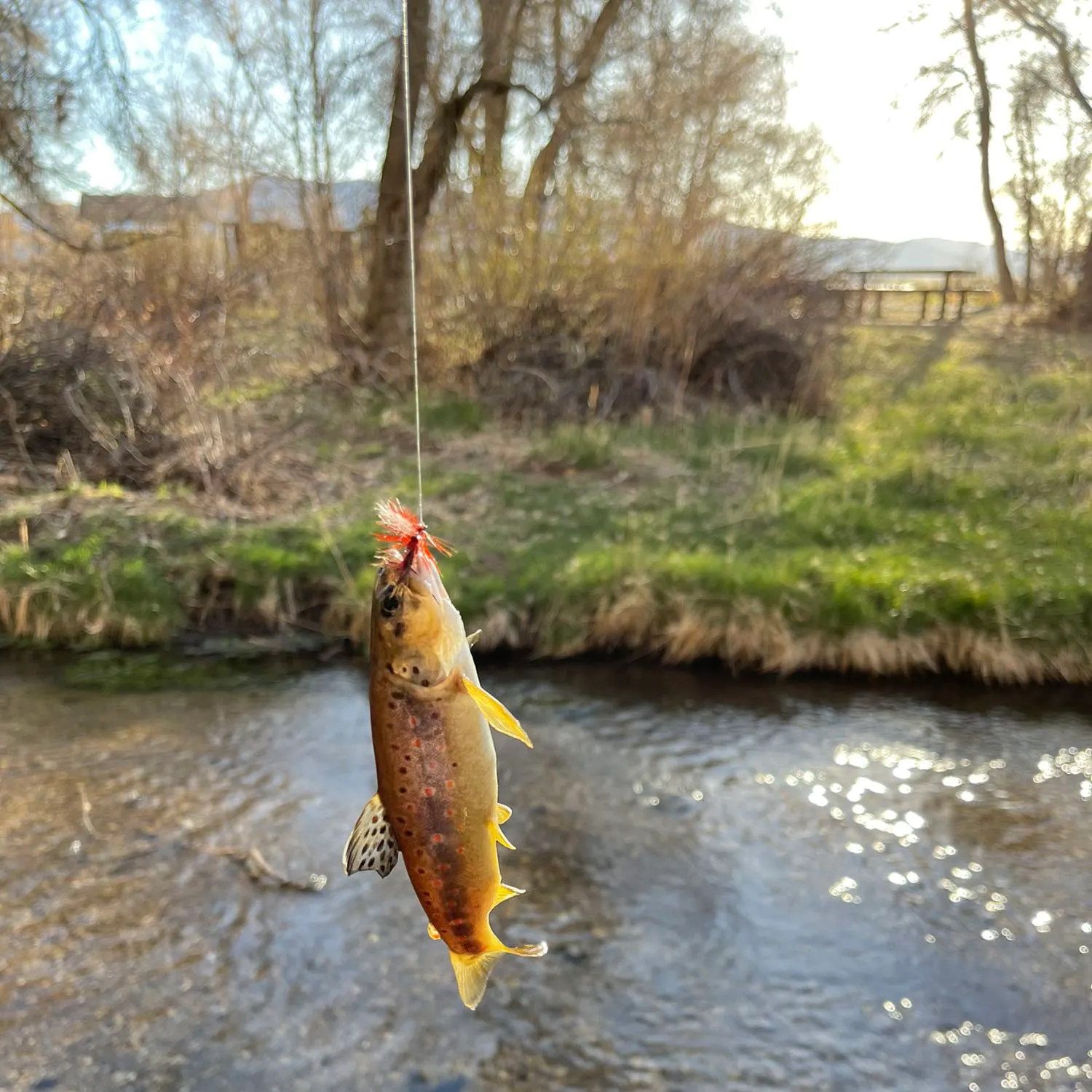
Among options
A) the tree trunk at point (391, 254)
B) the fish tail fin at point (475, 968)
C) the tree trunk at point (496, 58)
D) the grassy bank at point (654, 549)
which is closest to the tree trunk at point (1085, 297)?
the grassy bank at point (654, 549)

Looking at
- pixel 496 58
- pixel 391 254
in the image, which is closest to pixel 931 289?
pixel 496 58

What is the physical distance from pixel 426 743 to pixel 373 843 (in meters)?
0.24

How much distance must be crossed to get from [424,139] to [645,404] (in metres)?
5.47

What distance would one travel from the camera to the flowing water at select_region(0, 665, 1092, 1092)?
13.6ft

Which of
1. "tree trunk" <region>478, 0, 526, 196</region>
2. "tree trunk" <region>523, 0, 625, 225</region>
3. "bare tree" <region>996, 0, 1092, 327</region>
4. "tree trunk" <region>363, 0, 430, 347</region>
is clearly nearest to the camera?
"tree trunk" <region>523, 0, 625, 225</region>

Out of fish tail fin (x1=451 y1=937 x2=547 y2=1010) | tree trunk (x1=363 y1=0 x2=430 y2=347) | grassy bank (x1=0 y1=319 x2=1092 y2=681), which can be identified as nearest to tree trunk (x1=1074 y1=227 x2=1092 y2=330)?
grassy bank (x1=0 y1=319 x2=1092 y2=681)

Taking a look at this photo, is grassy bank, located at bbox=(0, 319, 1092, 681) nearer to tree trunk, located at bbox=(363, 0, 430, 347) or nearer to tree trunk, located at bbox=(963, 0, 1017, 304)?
tree trunk, located at bbox=(363, 0, 430, 347)

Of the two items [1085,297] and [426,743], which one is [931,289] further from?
[426,743]

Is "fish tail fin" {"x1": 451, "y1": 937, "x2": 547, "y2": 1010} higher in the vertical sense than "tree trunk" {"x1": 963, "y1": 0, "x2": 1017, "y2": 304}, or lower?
lower

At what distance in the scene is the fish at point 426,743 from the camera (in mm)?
1871

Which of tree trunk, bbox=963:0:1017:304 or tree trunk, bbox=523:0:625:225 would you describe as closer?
tree trunk, bbox=523:0:625:225

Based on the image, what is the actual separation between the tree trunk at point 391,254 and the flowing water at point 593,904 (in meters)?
8.29

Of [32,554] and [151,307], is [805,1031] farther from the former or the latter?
[151,307]

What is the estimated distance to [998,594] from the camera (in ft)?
25.1
